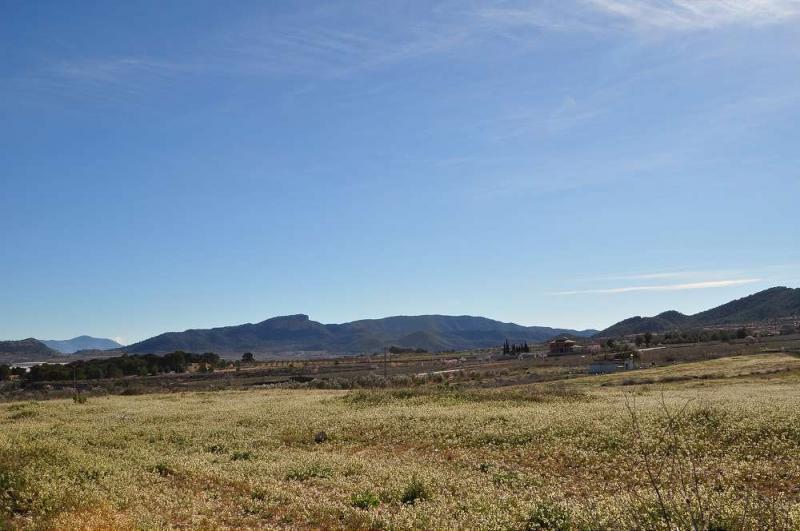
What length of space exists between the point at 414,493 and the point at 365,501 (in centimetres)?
154

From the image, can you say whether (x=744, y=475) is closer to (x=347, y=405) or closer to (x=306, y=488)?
(x=306, y=488)

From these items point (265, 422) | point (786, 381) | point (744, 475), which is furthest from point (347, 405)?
point (786, 381)

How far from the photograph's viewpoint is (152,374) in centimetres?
12862

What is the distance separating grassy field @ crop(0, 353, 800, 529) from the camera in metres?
14.5

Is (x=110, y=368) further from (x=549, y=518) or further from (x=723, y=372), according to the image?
(x=549, y=518)

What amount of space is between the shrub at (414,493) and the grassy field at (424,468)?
0.20 feet

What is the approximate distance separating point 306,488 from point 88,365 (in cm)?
12380

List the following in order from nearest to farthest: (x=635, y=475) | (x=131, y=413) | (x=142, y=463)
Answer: (x=635, y=475)
(x=142, y=463)
(x=131, y=413)

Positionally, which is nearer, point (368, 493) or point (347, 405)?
point (368, 493)

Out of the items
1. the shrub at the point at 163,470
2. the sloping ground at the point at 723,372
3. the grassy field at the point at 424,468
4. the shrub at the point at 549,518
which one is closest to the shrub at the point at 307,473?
the grassy field at the point at 424,468

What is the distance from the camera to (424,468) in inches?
873

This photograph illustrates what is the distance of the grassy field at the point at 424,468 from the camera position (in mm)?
14516

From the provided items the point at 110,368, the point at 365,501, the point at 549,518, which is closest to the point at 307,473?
the point at 365,501

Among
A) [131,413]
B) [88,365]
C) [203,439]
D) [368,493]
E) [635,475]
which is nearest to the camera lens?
[368,493]
